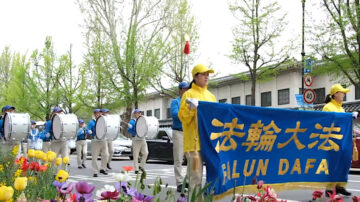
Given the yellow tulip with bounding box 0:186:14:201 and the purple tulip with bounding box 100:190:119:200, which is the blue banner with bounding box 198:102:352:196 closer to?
the purple tulip with bounding box 100:190:119:200

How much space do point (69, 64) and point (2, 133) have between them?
3073 centimetres

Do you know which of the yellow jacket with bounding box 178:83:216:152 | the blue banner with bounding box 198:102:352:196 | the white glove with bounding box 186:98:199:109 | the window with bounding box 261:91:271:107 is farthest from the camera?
the window with bounding box 261:91:271:107

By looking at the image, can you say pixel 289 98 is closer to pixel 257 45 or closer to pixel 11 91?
pixel 257 45

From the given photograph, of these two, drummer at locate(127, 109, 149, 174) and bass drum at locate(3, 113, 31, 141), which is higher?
bass drum at locate(3, 113, 31, 141)

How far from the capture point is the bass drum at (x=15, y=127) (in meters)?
11.5

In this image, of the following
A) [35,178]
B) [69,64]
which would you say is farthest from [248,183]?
[69,64]

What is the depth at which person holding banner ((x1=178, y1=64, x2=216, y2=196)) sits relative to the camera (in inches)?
199

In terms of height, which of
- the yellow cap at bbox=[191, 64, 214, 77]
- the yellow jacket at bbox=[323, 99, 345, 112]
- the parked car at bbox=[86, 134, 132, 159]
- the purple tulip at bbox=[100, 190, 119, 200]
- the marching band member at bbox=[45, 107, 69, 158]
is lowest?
the parked car at bbox=[86, 134, 132, 159]

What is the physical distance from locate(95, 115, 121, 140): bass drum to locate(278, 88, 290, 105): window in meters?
19.5

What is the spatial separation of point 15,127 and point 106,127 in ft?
7.76

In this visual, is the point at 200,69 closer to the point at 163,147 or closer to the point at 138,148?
the point at 138,148

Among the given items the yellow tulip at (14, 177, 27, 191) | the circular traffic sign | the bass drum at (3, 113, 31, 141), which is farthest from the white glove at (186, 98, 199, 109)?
the circular traffic sign

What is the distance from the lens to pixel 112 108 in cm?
3472

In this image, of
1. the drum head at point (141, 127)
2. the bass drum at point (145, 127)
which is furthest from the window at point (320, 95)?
the drum head at point (141, 127)
